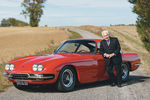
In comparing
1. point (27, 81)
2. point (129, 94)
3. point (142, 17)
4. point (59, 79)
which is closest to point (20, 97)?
point (27, 81)

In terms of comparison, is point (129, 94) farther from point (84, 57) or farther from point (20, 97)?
point (20, 97)

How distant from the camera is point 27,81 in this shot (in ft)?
24.9

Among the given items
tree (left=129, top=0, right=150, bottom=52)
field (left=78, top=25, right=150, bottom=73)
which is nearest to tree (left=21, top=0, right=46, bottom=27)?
field (left=78, top=25, right=150, bottom=73)

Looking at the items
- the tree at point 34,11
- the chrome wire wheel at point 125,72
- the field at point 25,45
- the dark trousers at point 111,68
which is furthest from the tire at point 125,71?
the tree at point 34,11

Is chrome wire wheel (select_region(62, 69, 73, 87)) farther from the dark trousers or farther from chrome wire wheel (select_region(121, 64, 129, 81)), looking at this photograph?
chrome wire wheel (select_region(121, 64, 129, 81))

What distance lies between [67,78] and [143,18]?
21.7 m

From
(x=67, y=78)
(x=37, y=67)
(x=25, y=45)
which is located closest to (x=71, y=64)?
(x=67, y=78)

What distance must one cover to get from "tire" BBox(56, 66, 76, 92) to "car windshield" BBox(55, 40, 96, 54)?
1213mm

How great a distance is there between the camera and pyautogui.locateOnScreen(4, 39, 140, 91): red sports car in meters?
7.56

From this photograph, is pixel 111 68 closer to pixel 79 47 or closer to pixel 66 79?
pixel 79 47

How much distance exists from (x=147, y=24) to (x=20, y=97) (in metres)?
23.1

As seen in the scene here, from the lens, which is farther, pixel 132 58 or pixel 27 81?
pixel 132 58

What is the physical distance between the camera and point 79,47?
9383 mm

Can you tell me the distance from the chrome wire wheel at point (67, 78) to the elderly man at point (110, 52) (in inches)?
48.5
